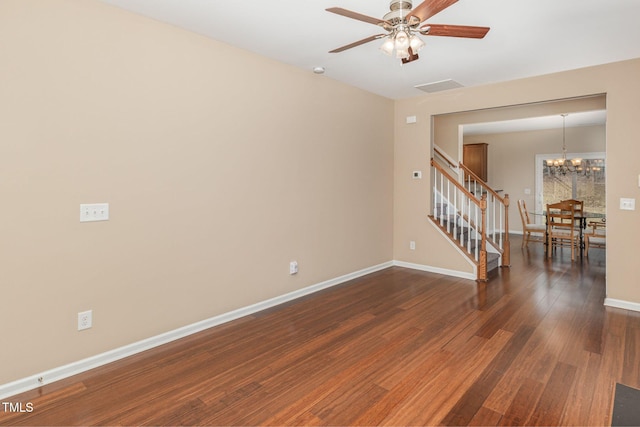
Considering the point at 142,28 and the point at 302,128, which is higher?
the point at 142,28

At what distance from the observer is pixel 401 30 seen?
2.30 metres

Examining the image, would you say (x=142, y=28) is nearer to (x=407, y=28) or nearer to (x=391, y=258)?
(x=407, y=28)

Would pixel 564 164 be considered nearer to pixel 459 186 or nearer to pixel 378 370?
pixel 459 186

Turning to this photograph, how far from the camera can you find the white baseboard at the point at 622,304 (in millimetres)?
3814

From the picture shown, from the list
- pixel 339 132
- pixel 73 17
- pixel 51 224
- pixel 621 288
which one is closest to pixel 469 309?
pixel 621 288

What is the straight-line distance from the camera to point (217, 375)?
99.4 inches

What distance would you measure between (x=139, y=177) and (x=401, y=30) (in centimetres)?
217

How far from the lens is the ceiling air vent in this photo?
4617mm

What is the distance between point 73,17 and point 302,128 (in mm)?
2273

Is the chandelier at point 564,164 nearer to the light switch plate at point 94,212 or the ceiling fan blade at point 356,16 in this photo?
the ceiling fan blade at point 356,16

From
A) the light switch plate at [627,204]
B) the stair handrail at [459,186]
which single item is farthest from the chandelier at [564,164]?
the light switch plate at [627,204]

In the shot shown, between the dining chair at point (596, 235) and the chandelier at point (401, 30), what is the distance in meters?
6.10

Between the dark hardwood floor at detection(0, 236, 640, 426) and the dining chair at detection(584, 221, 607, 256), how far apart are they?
10.3ft

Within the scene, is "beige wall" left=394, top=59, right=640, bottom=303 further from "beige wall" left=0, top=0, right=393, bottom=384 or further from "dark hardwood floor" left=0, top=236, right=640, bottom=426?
"beige wall" left=0, top=0, right=393, bottom=384
